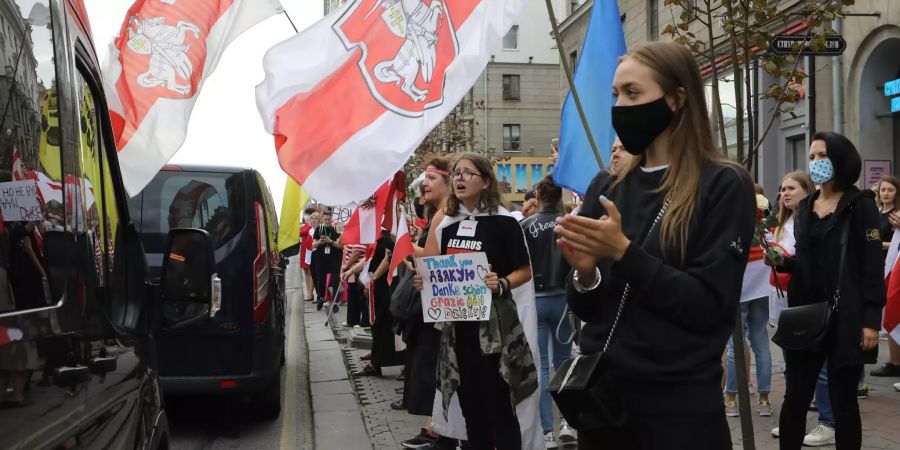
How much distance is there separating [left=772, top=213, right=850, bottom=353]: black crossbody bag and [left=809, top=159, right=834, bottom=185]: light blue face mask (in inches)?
10.5

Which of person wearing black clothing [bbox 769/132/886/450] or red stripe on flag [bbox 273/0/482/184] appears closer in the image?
person wearing black clothing [bbox 769/132/886/450]

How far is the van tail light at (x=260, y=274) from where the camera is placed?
703 centimetres

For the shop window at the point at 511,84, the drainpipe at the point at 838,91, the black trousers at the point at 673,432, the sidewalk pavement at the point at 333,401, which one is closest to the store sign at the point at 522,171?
the shop window at the point at 511,84

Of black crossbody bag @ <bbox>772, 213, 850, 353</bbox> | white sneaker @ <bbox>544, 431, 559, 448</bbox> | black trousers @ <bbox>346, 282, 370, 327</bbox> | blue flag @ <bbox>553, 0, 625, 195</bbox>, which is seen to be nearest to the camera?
A: black crossbody bag @ <bbox>772, 213, 850, 353</bbox>

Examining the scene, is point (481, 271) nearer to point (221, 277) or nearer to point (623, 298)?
point (221, 277)

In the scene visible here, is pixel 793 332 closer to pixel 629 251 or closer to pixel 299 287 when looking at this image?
pixel 629 251

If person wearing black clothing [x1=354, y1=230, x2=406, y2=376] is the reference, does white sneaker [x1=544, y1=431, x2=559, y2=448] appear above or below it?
below

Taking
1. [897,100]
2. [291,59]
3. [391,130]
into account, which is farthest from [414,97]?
[897,100]

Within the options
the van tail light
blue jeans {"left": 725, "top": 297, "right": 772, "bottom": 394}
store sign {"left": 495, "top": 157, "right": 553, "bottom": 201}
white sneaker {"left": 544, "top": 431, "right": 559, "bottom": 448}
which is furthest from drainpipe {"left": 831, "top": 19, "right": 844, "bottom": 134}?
store sign {"left": 495, "top": 157, "right": 553, "bottom": 201}

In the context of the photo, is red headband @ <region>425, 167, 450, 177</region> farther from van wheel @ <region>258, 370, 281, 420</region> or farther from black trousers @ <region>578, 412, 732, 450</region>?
black trousers @ <region>578, 412, 732, 450</region>

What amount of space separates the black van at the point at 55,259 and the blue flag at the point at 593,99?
324cm

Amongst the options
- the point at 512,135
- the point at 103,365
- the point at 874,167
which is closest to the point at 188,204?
the point at 103,365

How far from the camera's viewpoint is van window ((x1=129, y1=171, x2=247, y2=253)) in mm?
7137

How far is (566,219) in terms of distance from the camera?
7.49 feet
